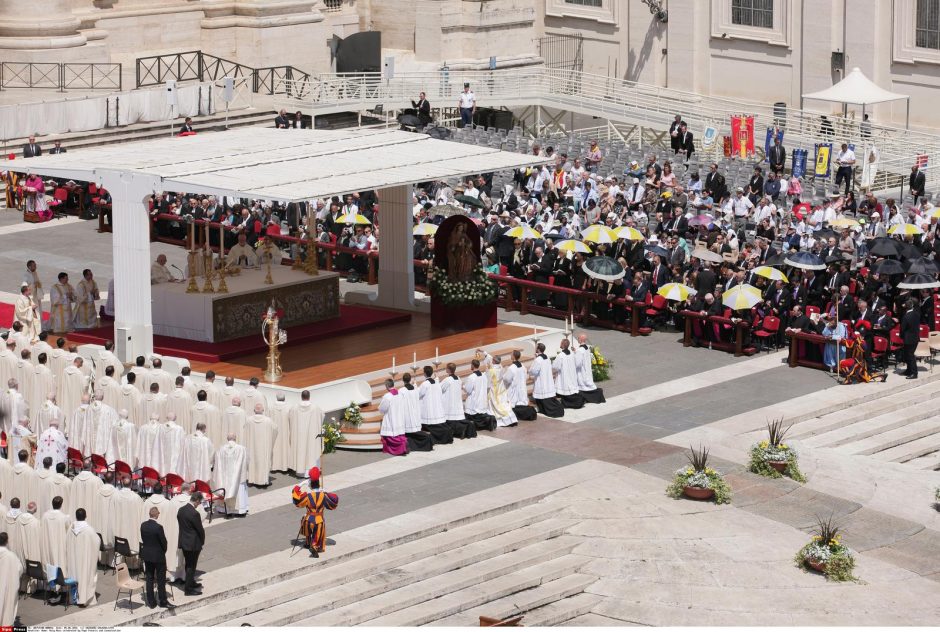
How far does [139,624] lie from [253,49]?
1421 inches

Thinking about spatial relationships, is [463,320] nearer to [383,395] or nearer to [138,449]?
[383,395]

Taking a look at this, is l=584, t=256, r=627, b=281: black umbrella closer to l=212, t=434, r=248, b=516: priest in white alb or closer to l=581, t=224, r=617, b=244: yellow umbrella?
l=581, t=224, r=617, b=244: yellow umbrella

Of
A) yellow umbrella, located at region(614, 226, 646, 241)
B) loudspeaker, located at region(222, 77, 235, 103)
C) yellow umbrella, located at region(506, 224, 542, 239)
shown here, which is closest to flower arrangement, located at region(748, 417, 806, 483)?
yellow umbrella, located at region(614, 226, 646, 241)

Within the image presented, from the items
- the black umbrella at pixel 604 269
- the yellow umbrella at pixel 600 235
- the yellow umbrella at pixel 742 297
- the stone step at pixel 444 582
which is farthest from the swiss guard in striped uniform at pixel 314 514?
the yellow umbrella at pixel 600 235

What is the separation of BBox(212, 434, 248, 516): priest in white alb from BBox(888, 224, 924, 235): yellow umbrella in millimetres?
16550

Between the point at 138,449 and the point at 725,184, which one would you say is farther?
the point at 725,184

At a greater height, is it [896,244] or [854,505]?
[896,244]

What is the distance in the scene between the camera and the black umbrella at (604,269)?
36.3 metres

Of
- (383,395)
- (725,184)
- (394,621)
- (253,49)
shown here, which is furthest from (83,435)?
(253,49)

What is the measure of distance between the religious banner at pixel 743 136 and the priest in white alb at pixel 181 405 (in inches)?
867

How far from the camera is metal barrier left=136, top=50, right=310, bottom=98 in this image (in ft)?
181

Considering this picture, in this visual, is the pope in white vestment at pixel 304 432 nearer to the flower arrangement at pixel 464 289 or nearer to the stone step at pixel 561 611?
the stone step at pixel 561 611

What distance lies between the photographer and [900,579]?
2572 cm

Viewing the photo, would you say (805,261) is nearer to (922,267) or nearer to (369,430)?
(922,267)
